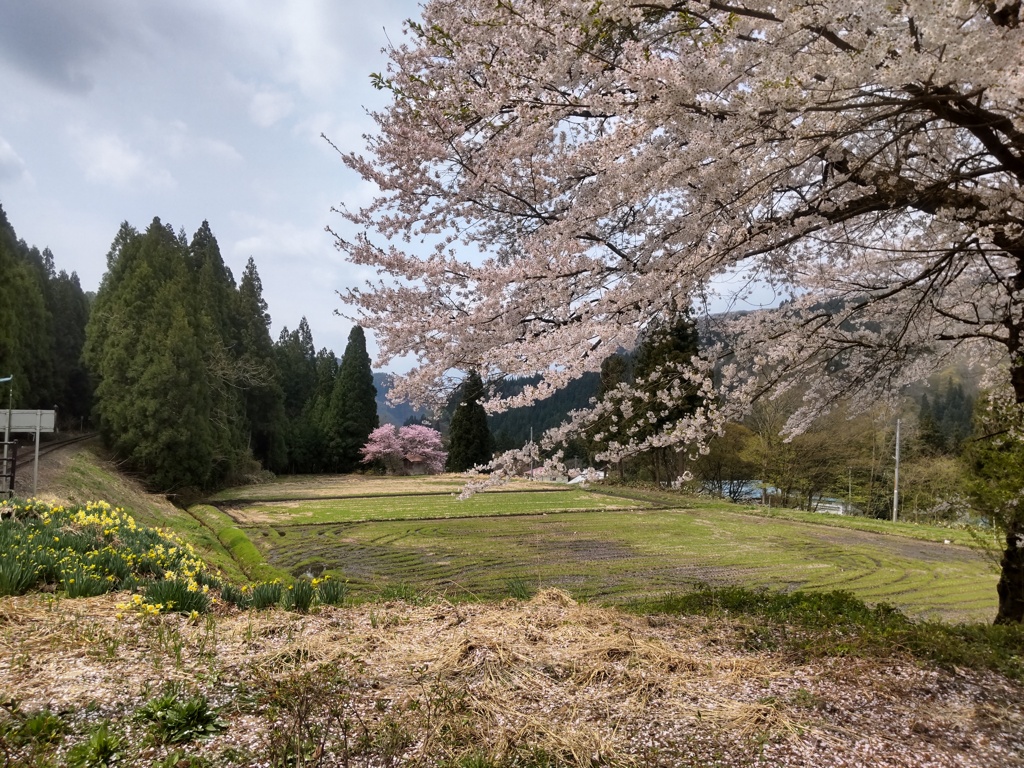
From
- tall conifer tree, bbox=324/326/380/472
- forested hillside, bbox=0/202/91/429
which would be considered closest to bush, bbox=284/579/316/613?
forested hillside, bbox=0/202/91/429

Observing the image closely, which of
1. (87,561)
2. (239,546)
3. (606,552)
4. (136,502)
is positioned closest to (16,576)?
(87,561)

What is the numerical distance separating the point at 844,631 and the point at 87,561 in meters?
5.26

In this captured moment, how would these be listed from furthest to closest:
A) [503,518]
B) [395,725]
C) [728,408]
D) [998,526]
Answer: [503,518] < [998,526] < [728,408] < [395,725]

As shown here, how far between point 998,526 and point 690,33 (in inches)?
190

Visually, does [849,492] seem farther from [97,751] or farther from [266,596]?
[97,751]

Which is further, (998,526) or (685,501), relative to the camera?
(685,501)

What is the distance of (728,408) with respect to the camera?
4.44 m

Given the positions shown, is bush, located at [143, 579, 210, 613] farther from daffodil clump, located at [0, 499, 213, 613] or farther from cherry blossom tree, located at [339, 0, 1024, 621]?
cherry blossom tree, located at [339, 0, 1024, 621]

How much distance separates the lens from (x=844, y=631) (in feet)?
12.3

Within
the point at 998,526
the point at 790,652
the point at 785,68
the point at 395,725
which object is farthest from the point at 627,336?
the point at 998,526

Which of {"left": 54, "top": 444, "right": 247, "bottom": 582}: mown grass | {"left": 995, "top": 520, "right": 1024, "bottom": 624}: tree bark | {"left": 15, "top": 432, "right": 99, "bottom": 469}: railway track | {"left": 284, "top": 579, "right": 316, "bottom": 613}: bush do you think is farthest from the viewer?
{"left": 15, "top": 432, "right": 99, "bottom": 469}: railway track

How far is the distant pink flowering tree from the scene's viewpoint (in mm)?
36219

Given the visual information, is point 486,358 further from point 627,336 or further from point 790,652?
point 790,652

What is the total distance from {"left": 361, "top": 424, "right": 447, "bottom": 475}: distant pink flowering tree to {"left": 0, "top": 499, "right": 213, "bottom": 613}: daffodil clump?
29.8 m
